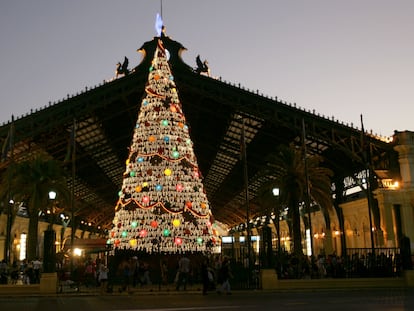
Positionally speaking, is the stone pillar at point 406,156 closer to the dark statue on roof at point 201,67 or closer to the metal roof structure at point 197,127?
the metal roof structure at point 197,127

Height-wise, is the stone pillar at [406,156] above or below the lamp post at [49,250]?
above

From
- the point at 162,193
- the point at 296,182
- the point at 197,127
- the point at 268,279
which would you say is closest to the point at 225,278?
the point at 268,279

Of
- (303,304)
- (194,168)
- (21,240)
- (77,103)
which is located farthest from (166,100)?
(21,240)

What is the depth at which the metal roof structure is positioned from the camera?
122ft

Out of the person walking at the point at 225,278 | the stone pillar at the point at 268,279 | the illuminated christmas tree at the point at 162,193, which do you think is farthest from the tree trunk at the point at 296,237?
the person walking at the point at 225,278

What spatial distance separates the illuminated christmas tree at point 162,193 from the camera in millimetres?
26516

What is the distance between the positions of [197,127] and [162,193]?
23771 mm

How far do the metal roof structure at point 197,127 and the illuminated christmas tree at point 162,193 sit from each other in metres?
4.25

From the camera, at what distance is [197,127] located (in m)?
50.2

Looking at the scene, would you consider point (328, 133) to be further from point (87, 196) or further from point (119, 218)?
point (87, 196)

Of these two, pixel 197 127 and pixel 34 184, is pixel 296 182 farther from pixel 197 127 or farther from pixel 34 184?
pixel 34 184

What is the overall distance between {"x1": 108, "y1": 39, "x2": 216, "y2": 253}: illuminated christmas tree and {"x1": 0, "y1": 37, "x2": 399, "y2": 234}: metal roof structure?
4.25m

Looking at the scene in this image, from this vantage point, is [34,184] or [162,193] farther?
[34,184]

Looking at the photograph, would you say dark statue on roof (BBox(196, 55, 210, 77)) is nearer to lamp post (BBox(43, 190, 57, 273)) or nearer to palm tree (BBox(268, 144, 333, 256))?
palm tree (BBox(268, 144, 333, 256))
